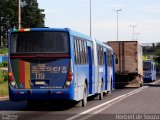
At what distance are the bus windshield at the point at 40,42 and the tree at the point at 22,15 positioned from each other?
363ft

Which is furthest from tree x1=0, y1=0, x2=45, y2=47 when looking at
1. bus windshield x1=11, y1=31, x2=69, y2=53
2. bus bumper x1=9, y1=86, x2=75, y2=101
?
bus bumper x1=9, y1=86, x2=75, y2=101

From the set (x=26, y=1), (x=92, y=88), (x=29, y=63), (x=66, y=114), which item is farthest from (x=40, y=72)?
(x=26, y=1)

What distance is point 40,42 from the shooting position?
2036 cm

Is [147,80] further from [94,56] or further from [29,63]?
[29,63]

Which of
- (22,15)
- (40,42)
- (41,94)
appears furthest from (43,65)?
(22,15)

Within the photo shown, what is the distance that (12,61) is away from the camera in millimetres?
20281

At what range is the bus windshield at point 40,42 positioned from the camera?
20.2m

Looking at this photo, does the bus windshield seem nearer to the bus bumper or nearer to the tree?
the bus bumper

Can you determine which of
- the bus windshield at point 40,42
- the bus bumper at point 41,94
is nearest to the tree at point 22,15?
the bus windshield at point 40,42

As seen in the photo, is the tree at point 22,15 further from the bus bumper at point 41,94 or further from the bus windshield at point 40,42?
the bus bumper at point 41,94

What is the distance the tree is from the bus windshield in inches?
4360

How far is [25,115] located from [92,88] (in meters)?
6.53

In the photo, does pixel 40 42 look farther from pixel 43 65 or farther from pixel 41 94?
pixel 41 94

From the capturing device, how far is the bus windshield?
66.3 ft
